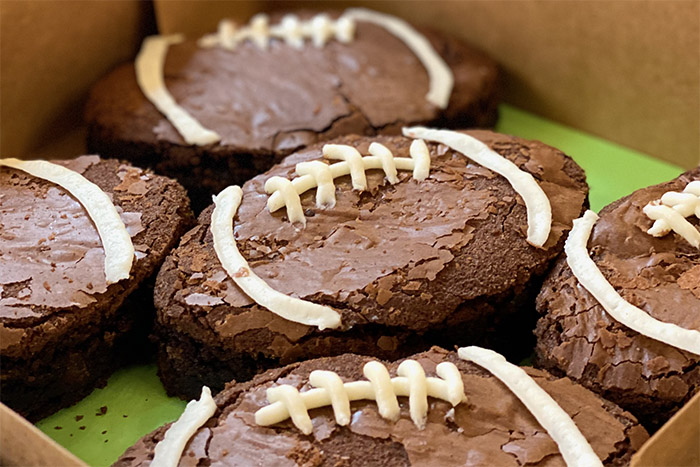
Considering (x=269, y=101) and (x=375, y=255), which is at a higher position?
(x=269, y=101)

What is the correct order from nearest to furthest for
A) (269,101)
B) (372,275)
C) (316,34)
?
(372,275)
(269,101)
(316,34)

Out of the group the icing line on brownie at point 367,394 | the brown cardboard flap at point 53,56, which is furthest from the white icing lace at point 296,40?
the icing line on brownie at point 367,394

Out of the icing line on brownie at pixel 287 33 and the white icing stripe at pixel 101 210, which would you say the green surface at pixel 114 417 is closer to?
the white icing stripe at pixel 101 210

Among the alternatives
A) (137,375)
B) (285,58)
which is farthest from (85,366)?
(285,58)

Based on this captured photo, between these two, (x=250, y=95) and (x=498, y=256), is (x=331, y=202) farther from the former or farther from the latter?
(x=250, y=95)

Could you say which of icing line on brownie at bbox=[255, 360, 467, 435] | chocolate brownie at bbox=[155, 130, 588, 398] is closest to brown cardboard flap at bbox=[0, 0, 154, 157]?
chocolate brownie at bbox=[155, 130, 588, 398]

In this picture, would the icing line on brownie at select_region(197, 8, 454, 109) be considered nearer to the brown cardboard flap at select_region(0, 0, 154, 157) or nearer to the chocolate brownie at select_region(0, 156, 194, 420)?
the brown cardboard flap at select_region(0, 0, 154, 157)

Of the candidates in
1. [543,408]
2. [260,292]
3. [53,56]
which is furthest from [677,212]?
[53,56]

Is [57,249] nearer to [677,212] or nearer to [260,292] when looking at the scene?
[260,292]
